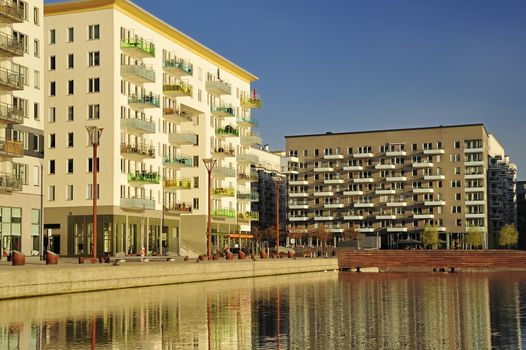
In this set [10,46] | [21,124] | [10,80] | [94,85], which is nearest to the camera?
[10,46]

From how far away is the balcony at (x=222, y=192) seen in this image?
117 metres

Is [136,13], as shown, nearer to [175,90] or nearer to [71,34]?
[71,34]

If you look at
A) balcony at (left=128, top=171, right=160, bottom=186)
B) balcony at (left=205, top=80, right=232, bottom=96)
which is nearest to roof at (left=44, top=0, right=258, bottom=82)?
balcony at (left=205, top=80, right=232, bottom=96)

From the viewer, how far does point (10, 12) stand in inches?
2778

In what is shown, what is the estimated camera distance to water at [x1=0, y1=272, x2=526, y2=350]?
25.0 m

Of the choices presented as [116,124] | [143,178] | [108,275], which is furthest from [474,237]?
[108,275]

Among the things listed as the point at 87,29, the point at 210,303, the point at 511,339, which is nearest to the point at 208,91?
the point at 87,29

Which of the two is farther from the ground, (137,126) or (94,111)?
(94,111)

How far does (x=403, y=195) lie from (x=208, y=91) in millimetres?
79538

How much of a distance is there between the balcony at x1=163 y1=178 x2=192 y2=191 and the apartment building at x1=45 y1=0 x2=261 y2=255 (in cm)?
13

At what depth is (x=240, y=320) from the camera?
3225cm

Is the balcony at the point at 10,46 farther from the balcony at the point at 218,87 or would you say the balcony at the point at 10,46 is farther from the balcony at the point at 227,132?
the balcony at the point at 227,132

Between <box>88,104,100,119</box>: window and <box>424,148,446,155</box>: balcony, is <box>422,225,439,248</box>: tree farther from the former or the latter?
<box>88,104,100,119</box>: window

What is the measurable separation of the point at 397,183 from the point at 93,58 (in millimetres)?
106750
